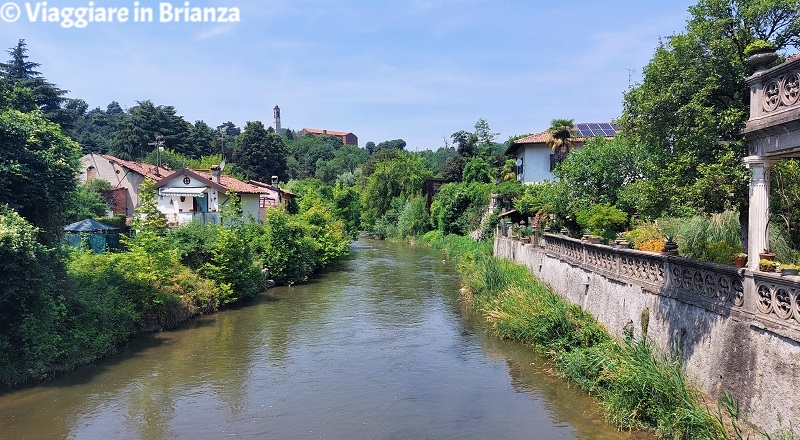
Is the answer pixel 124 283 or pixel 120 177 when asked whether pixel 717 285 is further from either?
pixel 120 177

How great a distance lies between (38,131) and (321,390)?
1118 centimetres

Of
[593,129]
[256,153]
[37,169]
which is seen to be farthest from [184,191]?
[256,153]

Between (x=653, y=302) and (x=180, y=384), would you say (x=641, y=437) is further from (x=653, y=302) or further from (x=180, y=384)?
(x=180, y=384)

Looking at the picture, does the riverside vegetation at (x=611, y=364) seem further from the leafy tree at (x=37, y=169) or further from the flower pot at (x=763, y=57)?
the leafy tree at (x=37, y=169)

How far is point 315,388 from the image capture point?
1477 centimetres

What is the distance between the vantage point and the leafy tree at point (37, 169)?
1502cm

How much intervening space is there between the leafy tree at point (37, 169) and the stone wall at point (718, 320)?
16244 millimetres

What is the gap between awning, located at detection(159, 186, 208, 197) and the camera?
118 ft

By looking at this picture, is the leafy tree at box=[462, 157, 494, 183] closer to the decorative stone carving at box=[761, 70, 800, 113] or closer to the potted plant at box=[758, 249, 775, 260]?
the decorative stone carving at box=[761, 70, 800, 113]

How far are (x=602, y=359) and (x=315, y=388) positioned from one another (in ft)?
24.5

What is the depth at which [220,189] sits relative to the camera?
36.7 metres

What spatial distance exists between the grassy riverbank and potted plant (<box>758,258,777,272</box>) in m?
2.61

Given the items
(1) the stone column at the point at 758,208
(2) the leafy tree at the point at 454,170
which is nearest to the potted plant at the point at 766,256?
(1) the stone column at the point at 758,208

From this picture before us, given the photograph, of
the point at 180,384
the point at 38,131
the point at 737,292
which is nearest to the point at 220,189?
the point at 38,131
